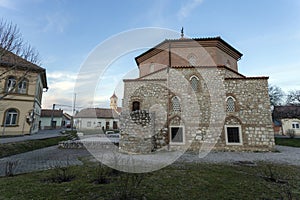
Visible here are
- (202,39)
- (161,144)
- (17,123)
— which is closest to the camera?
(161,144)

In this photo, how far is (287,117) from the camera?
26703mm

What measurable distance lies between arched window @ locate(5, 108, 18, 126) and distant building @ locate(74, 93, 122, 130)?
20.7 m

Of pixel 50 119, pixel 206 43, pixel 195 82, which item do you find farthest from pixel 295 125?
pixel 50 119

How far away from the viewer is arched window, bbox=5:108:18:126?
646 inches

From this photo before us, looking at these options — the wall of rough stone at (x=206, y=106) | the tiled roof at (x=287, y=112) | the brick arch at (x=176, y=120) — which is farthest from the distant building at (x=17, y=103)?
the tiled roof at (x=287, y=112)

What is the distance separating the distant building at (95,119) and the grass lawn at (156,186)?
34657 millimetres

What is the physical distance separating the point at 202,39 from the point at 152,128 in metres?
9.46

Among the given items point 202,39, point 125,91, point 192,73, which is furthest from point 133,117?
point 202,39

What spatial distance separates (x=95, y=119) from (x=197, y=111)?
1294 inches

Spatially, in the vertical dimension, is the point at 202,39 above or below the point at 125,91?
above

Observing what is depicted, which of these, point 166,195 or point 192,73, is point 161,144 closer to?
point 192,73

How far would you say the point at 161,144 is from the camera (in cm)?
1200

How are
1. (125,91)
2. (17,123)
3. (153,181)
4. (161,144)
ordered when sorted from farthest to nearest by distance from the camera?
1. (17,123)
2. (125,91)
3. (161,144)
4. (153,181)

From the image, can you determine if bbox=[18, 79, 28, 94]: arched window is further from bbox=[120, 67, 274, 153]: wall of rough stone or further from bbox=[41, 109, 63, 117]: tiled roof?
bbox=[41, 109, 63, 117]: tiled roof
